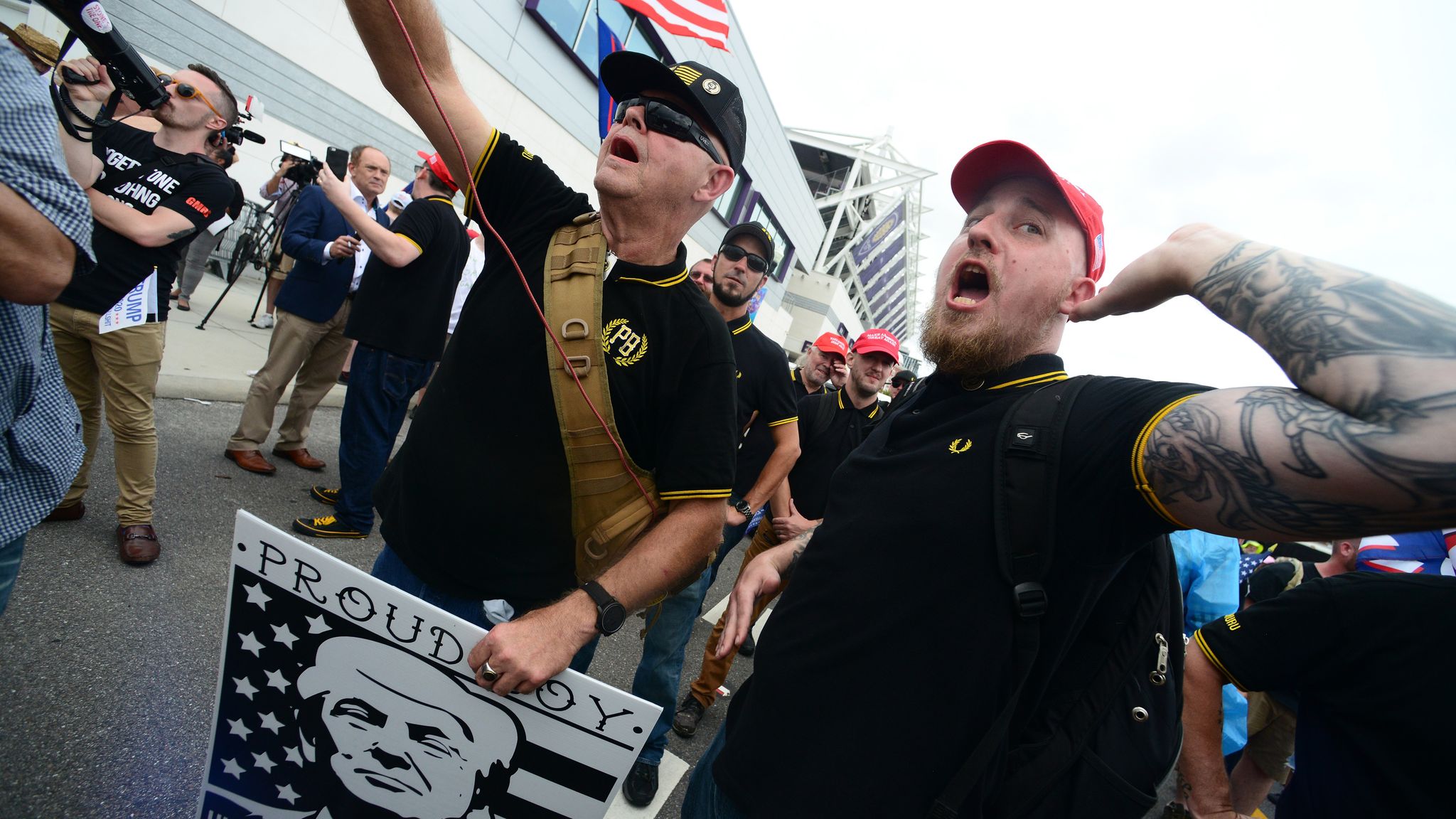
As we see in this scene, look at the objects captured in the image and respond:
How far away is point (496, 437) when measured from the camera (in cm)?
156

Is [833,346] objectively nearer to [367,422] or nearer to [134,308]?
[367,422]

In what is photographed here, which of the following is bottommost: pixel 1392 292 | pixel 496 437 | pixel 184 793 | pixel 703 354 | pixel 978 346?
pixel 184 793

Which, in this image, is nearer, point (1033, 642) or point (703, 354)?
point (1033, 642)

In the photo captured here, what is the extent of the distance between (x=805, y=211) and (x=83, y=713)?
3134 centimetres

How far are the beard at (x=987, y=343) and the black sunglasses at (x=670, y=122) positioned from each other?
83cm

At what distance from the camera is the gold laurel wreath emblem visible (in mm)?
1558

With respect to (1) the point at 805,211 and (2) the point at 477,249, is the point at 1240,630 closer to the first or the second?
(2) the point at 477,249

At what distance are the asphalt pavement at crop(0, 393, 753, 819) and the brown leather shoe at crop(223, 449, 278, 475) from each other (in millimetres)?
249

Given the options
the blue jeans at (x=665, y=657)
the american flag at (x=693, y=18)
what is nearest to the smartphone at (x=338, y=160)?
the american flag at (x=693, y=18)

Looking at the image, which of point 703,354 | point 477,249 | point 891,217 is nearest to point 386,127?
point 477,249

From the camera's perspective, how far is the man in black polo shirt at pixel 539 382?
5.10 ft

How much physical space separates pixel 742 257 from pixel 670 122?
2.07 meters

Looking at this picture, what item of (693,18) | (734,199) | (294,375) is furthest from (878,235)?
(294,375)

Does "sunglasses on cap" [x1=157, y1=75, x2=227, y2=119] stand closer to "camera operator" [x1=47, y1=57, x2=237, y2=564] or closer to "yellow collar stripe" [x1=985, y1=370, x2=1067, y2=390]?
"camera operator" [x1=47, y1=57, x2=237, y2=564]
